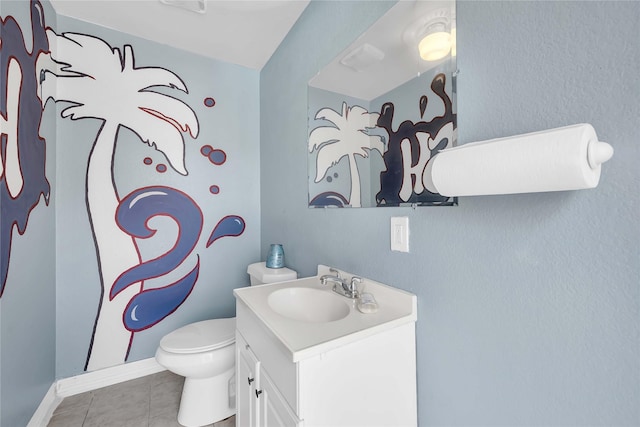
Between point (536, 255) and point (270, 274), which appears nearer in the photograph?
point (536, 255)

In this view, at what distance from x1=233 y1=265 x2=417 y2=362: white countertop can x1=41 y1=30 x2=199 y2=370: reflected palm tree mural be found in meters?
1.23

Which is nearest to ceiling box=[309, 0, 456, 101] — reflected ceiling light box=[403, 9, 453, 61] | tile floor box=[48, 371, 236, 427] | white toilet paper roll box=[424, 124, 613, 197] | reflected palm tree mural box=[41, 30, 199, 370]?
reflected ceiling light box=[403, 9, 453, 61]

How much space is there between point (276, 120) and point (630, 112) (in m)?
1.79

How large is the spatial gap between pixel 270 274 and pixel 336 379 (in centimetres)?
98

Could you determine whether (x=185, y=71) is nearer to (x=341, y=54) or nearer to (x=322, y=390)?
(x=341, y=54)

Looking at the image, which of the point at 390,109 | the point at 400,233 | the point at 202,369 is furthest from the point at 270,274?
the point at 390,109

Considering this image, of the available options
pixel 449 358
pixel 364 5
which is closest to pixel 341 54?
pixel 364 5

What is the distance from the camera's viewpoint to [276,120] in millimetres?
1963

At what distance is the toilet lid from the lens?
4.52ft

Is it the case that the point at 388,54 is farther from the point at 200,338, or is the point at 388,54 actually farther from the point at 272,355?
the point at 200,338

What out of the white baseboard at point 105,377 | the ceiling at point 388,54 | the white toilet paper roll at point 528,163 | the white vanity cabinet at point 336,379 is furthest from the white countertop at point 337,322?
the white baseboard at point 105,377

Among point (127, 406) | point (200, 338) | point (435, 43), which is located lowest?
point (127, 406)

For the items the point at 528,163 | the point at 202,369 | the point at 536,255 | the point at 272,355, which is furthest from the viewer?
the point at 202,369

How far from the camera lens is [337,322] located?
872mm
